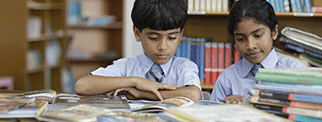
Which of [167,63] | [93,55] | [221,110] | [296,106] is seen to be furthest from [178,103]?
[93,55]

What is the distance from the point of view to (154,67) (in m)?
1.48

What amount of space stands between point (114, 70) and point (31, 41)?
2.62 m

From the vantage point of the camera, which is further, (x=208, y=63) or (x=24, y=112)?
(x=208, y=63)

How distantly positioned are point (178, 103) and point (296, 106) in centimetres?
30

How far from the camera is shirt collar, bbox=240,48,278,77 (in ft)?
4.82

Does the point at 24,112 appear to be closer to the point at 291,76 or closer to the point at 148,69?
the point at 291,76

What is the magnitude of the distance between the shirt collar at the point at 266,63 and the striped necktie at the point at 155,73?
38cm

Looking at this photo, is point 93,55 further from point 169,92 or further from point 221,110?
point 221,110

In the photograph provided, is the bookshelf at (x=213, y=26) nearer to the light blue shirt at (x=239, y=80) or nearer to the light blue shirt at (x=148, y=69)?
the light blue shirt at (x=239, y=80)

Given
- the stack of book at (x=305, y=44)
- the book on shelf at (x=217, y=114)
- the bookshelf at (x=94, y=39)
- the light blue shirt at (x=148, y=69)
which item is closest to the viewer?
the book on shelf at (x=217, y=114)

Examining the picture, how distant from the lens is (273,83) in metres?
0.81

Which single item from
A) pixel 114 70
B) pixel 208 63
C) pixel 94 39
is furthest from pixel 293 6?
pixel 94 39

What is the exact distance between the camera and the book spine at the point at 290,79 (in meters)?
0.77

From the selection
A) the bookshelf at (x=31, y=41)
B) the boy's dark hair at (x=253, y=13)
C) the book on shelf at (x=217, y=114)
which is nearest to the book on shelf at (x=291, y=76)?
the book on shelf at (x=217, y=114)
